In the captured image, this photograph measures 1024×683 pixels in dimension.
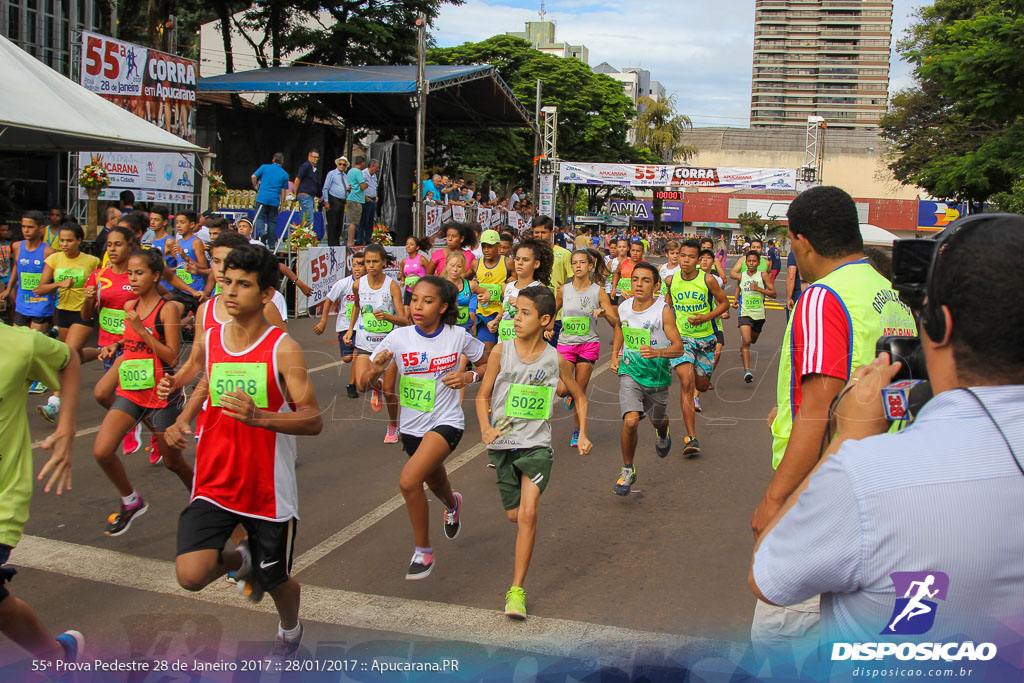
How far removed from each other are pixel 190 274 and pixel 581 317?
4.82 m

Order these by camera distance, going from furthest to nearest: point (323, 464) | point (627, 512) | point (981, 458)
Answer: point (323, 464), point (627, 512), point (981, 458)

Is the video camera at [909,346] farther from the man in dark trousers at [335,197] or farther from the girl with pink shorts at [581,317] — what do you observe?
the man in dark trousers at [335,197]

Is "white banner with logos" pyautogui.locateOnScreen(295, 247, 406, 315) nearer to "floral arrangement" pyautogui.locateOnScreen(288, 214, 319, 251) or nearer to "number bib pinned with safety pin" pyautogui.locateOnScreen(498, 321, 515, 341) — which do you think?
"floral arrangement" pyautogui.locateOnScreen(288, 214, 319, 251)

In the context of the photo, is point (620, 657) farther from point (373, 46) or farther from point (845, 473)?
point (373, 46)

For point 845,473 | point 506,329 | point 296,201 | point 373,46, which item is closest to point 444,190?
point 296,201

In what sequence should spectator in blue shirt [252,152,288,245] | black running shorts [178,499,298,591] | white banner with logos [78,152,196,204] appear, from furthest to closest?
white banner with logos [78,152,196,204] < spectator in blue shirt [252,152,288,245] < black running shorts [178,499,298,591]

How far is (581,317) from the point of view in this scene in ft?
25.5

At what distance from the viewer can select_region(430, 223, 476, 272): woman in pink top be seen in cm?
928

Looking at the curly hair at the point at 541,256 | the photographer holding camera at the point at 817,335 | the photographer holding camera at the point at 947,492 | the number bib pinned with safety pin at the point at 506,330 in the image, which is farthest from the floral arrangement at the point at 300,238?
the photographer holding camera at the point at 947,492

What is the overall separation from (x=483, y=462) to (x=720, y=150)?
77.6 m

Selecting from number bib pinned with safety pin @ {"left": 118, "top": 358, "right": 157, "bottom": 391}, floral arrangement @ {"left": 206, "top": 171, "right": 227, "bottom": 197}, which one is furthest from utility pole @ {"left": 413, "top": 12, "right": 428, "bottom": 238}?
number bib pinned with safety pin @ {"left": 118, "top": 358, "right": 157, "bottom": 391}

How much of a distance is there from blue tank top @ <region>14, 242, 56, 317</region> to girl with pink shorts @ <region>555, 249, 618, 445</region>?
549 cm

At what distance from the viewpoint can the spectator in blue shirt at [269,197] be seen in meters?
15.3

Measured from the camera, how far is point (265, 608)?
13.5 feet
